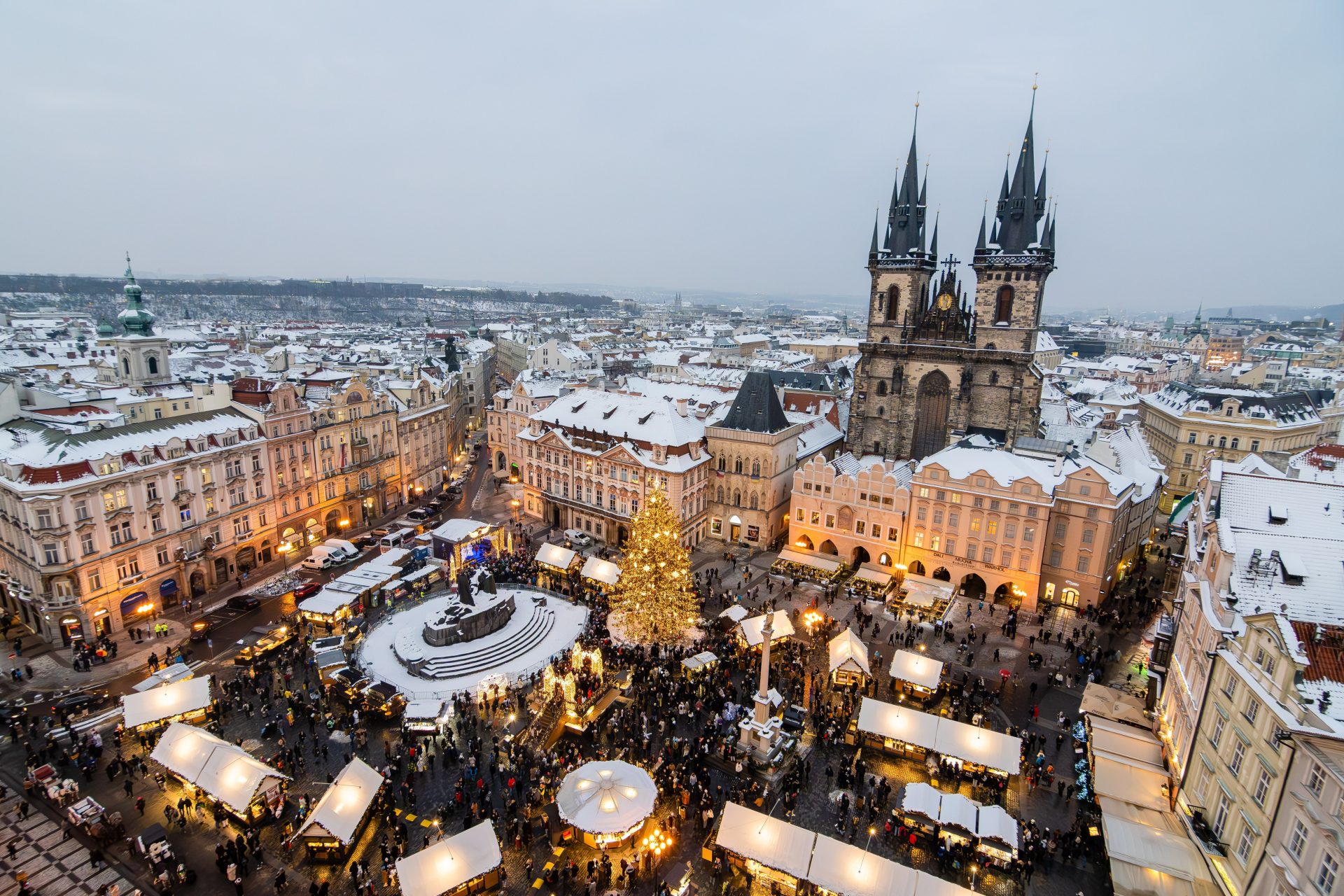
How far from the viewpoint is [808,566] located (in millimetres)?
53406

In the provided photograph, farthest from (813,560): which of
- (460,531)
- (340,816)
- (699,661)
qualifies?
(340,816)

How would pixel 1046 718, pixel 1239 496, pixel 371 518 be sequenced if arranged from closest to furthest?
pixel 1239 496 → pixel 1046 718 → pixel 371 518

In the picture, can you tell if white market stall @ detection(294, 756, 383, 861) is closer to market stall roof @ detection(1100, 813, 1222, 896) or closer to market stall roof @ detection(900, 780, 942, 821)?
market stall roof @ detection(900, 780, 942, 821)

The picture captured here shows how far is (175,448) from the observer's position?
1917 inches

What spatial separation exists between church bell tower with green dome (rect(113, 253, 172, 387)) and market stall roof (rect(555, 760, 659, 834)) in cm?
5649

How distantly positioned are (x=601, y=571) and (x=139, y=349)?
4734 cm

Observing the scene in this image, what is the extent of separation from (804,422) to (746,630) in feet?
110

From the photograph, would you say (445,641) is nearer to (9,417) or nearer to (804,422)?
(9,417)

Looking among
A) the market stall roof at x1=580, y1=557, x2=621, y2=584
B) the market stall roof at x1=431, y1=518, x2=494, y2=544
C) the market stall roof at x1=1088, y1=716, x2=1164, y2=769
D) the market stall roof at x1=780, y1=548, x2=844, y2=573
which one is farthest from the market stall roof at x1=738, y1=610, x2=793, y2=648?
the market stall roof at x1=431, y1=518, x2=494, y2=544

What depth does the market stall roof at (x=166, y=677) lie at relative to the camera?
3622 centimetres

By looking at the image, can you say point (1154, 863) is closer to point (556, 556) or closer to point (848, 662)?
point (848, 662)

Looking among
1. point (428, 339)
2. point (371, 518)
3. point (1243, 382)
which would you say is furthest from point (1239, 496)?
point (428, 339)

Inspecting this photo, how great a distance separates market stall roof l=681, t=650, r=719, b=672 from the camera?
1566 inches

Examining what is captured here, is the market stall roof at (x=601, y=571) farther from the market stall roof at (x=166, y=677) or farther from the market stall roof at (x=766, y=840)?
the market stall roof at (x=766, y=840)
